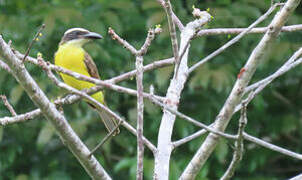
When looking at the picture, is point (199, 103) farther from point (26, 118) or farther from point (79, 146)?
point (79, 146)

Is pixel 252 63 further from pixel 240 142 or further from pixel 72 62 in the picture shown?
pixel 72 62

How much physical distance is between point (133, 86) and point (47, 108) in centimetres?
290

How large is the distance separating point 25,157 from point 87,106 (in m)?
0.84

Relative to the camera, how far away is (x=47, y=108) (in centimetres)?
233

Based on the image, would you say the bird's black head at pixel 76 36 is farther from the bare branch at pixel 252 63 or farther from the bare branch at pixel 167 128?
the bare branch at pixel 252 63

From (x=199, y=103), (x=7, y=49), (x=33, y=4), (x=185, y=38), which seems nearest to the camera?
(x=7, y=49)

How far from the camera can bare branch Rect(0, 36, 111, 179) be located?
7.58ft

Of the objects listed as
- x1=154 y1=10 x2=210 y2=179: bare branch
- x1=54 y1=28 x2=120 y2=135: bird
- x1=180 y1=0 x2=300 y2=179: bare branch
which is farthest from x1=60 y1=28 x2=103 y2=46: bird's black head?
x1=180 y1=0 x2=300 y2=179: bare branch

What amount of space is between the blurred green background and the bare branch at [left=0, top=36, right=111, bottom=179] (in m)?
2.33

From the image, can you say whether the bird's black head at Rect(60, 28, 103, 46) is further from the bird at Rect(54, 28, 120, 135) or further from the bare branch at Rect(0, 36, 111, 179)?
the bare branch at Rect(0, 36, 111, 179)

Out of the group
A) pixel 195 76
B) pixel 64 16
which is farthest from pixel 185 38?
pixel 64 16

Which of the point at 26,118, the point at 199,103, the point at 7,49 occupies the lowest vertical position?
the point at 199,103

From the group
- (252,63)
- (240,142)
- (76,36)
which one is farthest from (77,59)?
(240,142)

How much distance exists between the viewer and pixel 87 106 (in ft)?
17.3
